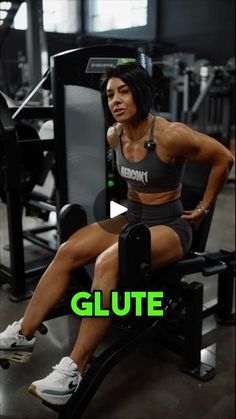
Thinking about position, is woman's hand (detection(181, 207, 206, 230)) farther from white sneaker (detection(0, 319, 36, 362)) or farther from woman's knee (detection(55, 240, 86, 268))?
white sneaker (detection(0, 319, 36, 362))

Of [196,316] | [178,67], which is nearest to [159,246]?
[196,316]

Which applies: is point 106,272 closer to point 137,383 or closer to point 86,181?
point 86,181

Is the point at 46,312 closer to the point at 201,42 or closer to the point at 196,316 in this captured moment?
the point at 196,316

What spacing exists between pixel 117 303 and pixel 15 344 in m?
0.19

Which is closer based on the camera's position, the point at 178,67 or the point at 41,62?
the point at 41,62

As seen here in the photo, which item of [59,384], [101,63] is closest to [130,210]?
[101,63]

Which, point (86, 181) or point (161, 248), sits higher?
point (86, 181)

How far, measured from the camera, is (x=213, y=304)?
225 centimetres

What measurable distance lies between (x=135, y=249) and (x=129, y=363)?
4.24 ft

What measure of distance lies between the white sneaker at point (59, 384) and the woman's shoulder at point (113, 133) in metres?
0.41

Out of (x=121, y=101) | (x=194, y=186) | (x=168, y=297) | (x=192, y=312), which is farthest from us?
(x=192, y=312)

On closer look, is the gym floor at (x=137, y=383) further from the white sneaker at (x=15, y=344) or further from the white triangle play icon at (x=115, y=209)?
the white triangle play icon at (x=115, y=209)

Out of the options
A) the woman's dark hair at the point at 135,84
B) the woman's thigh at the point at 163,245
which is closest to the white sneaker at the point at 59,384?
the woman's thigh at the point at 163,245

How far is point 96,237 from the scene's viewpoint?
721 millimetres
